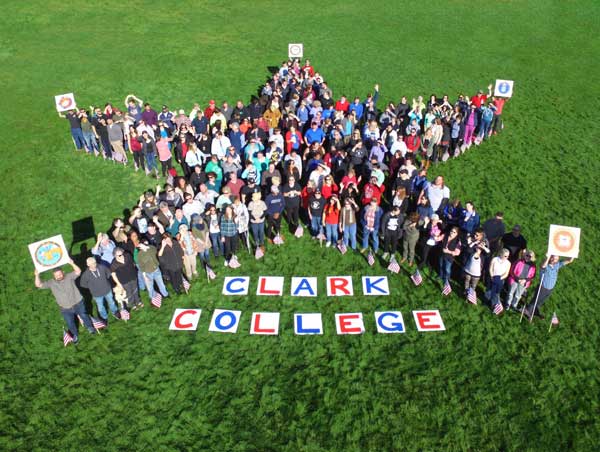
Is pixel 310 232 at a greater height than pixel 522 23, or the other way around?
pixel 522 23

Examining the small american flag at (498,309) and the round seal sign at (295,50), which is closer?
the small american flag at (498,309)

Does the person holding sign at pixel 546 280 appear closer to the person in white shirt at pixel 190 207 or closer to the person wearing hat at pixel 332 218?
the person wearing hat at pixel 332 218

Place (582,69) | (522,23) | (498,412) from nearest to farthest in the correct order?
1. (498,412)
2. (582,69)
3. (522,23)

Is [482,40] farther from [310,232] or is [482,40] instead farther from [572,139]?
[310,232]

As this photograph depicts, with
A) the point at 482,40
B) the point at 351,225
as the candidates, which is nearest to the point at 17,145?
the point at 351,225

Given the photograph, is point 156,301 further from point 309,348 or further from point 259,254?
point 309,348

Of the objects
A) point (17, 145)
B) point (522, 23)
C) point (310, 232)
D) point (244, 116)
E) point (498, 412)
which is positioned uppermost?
point (522, 23)

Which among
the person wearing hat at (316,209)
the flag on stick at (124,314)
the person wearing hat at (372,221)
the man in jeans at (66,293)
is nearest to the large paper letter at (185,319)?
the flag on stick at (124,314)

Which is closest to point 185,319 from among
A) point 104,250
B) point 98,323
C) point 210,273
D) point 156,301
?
point 156,301
